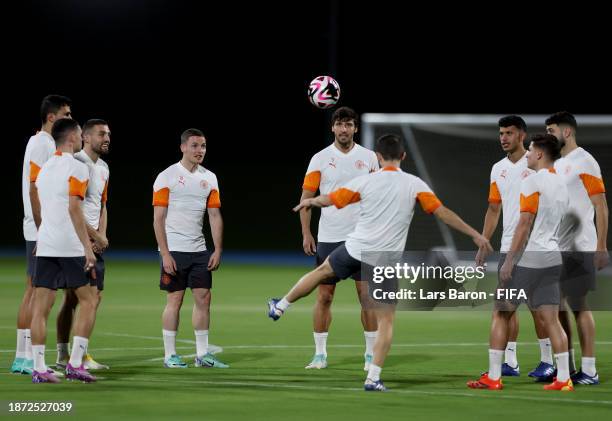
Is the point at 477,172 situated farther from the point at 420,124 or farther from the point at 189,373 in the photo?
the point at 189,373

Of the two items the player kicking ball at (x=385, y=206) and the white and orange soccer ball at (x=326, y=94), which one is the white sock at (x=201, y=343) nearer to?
the player kicking ball at (x=385, y=206)

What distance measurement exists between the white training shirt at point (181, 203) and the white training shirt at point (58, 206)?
5.13 ft

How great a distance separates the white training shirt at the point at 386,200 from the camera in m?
9.73

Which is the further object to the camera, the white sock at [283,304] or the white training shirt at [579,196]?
the white training shirt at [579,196]

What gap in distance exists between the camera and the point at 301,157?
3784cm

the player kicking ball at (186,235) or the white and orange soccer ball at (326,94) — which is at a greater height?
the white and orange soccer ball at (326,94)

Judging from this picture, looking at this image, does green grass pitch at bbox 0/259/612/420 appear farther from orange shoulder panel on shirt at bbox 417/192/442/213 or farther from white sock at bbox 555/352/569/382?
orange shoulder panel on shirt at bbox 417/192/442/213

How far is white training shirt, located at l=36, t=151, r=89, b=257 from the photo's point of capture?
1000cm

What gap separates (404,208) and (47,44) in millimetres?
31239

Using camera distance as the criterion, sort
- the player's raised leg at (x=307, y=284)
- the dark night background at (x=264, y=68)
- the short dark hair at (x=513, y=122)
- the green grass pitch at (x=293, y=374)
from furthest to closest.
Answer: the dark night background at (x=264, y=68)
the short dark hair at (x=513, y=122)
the player's raised leg at (x=307, y=284)
the green grass pitch at (x=293, y=374)

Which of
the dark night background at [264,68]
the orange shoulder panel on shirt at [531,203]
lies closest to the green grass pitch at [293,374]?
the orange shoulder panel on shirt at [531,203]

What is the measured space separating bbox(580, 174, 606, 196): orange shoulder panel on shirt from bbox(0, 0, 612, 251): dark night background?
85.2 feet

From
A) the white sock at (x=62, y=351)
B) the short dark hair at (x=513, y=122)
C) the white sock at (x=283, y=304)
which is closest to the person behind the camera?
the white sock at (x=283, y=304)

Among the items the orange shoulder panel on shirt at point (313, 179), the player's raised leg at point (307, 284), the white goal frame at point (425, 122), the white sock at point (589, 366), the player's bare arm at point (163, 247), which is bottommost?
the white sock at point (589, 366)
